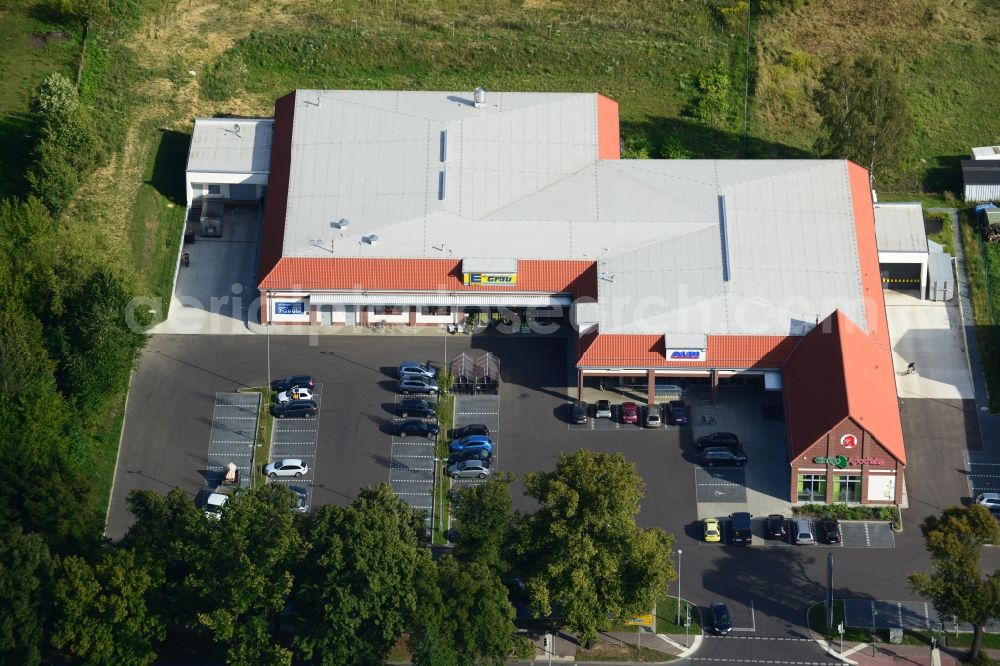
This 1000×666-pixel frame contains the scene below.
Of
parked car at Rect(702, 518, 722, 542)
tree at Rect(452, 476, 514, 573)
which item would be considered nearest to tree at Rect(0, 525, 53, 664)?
tree at Rect(452, 476, 514, 573)

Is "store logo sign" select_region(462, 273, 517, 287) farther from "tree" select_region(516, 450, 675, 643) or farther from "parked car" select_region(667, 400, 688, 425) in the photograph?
"tree" select_region(516, 450, 675, 643)

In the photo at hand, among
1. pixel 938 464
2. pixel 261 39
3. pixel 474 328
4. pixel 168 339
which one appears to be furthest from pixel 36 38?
pixel 938 464

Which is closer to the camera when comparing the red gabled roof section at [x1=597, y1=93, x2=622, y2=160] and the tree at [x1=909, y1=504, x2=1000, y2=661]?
the tree at [x1=909, y1=504, x2=1000, y2=661]

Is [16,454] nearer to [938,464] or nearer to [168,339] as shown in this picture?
[168,339]

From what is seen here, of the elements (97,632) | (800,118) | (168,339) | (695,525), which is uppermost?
(800,118)

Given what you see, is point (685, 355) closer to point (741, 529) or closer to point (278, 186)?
point (741, 529)

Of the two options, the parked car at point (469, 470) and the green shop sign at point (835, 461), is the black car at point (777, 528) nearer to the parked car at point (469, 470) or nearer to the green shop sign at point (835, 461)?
the green shop sign at point (835, 461)
